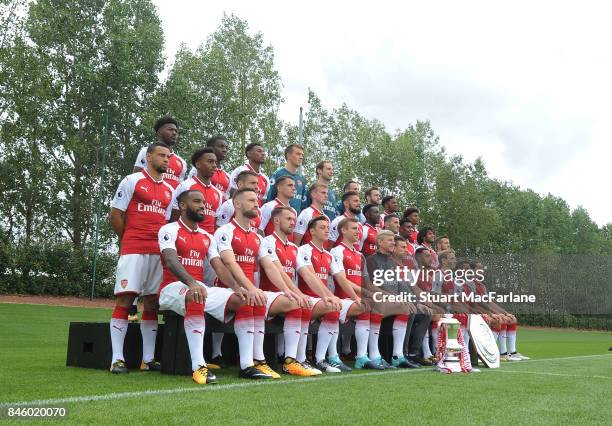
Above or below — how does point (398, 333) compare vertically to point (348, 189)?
below

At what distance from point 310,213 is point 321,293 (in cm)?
158

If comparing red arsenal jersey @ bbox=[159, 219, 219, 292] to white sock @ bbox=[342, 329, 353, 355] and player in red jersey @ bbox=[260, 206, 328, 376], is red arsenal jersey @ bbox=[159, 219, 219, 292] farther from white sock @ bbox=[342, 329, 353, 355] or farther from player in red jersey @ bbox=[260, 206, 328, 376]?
white sock @ bbox=[342, 329, 353, 355]

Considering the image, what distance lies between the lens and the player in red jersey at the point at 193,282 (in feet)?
19.8

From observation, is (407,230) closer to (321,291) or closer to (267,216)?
(267,216)

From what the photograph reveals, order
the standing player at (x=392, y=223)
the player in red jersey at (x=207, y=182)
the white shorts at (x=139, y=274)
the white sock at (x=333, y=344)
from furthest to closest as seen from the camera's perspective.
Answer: the standing player at (x=392, y=223) → the white sock at (x=333, y=344) → the player in red jersey at (x=207, y=182) → the white shorts at (x=139, y=274)

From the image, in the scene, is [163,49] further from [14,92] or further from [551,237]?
[551,237]

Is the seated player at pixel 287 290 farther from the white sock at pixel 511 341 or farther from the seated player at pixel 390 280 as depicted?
the white sock at pixel 511 341

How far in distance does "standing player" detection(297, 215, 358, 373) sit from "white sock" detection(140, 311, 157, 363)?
1.65 metres

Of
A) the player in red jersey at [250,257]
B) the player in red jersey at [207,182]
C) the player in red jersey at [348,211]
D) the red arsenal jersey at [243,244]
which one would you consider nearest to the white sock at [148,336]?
the red arsenal jersey at [243,244]

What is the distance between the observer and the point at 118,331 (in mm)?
6590

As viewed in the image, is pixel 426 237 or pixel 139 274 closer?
pixel 139 274

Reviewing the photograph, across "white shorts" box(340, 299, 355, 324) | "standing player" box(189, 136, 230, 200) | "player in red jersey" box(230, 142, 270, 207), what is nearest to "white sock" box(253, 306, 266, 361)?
"white shorts" box(340, 299, 355, 324)

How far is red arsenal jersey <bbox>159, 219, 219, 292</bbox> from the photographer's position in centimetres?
637

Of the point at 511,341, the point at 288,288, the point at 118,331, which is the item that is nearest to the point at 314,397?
the point at 288,288
